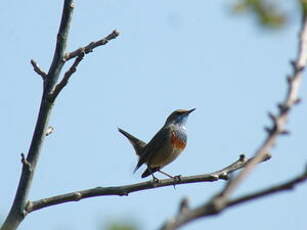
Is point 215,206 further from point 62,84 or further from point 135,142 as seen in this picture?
point 135,142

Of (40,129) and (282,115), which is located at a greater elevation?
(282,115)

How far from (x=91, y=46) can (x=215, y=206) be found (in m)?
2.94

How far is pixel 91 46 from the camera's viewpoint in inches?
166

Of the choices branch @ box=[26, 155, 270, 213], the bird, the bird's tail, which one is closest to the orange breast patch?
the bird

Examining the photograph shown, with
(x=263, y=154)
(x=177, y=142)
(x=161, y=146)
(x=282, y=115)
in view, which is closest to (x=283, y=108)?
(x=282, y=115)

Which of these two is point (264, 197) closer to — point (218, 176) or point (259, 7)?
point (259, 7)

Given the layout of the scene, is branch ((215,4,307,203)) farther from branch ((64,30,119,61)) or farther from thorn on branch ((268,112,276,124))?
branch ((64,30,119,61))

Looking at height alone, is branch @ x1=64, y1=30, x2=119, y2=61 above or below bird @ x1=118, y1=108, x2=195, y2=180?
above

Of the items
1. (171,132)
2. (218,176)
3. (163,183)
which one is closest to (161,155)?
(171,132)

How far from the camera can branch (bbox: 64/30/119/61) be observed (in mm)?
4102

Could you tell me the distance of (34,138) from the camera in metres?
3.90

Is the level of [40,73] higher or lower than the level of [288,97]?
lower

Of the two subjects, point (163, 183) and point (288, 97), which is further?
point (163, 183)

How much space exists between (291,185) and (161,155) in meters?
7.37
